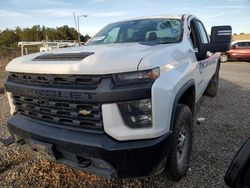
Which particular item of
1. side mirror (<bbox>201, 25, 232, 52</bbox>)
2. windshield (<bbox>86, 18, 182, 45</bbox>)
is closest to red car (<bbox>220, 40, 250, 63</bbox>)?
windshield (<bbox>86, 18, 182, 45</bbox>)

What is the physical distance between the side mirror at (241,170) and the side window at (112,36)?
2.80 metres

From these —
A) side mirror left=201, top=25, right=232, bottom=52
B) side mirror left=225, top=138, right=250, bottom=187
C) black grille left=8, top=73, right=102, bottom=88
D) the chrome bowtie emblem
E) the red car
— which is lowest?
the red car

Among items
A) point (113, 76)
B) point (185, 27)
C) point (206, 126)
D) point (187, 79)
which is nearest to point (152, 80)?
point (113, 76)

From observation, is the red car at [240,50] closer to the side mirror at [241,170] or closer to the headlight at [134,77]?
the headlight at [134,77]

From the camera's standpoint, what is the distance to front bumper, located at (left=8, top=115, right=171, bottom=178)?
7.63ft

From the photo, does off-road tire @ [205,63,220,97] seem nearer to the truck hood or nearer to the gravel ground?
the gravel ground

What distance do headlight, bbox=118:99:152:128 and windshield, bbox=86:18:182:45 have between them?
1428 mm

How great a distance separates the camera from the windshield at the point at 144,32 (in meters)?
3.73

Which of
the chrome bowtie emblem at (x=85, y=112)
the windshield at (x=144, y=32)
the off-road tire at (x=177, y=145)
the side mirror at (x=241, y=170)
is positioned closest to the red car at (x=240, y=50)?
the windshield at (x=144, y=32)

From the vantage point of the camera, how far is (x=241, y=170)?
1.54 metres

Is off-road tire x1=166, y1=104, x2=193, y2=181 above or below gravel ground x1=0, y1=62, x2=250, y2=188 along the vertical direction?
above

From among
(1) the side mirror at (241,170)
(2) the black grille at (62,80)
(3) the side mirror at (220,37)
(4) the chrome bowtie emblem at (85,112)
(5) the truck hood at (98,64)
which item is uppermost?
(3) the side mirror at (220,37)

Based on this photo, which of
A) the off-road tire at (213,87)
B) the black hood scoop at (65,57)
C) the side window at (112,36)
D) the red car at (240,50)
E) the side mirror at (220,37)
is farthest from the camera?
the red car at (240,50)

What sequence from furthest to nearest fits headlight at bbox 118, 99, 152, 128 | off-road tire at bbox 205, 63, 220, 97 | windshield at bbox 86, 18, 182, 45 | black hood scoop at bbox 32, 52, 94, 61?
1. off-road tire at bbox 205, 63, 220, 97
2. windshield at bbox 86, 18, 182, 45
3. black hood scoop at bbox 32, 52, 94, 61
4. headlight at bbox 118, 99, 152, 128
